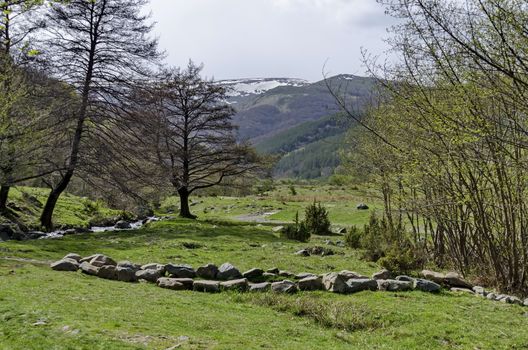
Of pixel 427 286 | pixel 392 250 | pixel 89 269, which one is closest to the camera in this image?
pixel 427 286

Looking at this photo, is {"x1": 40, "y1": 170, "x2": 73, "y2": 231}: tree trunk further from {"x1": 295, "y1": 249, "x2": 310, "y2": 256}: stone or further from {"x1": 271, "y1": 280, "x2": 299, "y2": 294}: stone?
{"x1": 271, "y1": 280, "x2": 299, "y2": 294}: stone

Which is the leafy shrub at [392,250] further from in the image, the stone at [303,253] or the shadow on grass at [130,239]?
the shadow on grass at [130,239]

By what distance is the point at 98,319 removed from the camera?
7.79m

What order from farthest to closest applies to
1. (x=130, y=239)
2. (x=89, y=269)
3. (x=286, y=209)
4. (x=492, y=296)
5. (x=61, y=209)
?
(x=286, y=209)
(x=61, y=209)
(x=130, y=239)
(x=89, y=269)
(x=492, y=296)

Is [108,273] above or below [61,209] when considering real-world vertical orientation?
below

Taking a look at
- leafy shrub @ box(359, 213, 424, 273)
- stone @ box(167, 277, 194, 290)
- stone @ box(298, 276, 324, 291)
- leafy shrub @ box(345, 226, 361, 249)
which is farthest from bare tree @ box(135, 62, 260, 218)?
stone @ box(298, 276, 324, 291)

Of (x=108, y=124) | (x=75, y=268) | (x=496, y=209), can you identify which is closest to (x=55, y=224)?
(x=108, y=124)

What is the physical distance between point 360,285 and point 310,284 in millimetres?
1223

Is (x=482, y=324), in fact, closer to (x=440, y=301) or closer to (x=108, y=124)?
(x=440, y=301)

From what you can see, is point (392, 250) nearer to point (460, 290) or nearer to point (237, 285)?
point (460, 290)

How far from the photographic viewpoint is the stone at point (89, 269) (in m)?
12.9

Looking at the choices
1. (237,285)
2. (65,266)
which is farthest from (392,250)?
(65,266)

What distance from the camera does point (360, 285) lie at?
37.6 ft

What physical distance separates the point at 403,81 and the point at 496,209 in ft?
14.0
